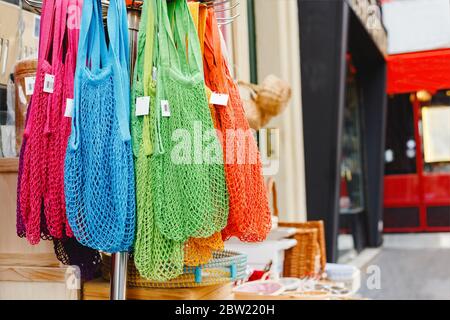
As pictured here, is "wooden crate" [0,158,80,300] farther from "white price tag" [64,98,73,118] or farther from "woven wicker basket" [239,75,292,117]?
"woven wicker basket" [239,75,292,117]

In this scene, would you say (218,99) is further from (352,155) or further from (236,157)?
(352,155)

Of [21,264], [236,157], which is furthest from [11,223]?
[236,157]

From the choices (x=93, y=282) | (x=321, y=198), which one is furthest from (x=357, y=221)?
(x=93, y=282)

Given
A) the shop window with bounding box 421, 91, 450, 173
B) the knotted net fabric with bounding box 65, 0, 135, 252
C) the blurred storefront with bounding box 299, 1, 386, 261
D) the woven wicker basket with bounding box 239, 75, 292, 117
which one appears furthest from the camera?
the blurred storefront with bounding box 299, 1, 386, 261

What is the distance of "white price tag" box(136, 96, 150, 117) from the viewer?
1039 mm

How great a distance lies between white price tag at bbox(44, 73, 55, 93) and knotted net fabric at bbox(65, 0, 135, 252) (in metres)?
0.07

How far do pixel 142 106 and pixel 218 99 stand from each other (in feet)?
0.54

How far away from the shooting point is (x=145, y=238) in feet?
3.26

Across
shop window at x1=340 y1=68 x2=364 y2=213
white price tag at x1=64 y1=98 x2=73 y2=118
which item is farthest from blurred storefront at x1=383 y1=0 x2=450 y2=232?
white price tag at x1=64 y1=98 x2=73 y2=118

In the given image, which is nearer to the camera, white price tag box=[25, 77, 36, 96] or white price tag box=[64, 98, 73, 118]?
white price tag box=[64, 98, 73, 118]

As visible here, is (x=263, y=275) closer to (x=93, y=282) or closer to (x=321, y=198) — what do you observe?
(x=93, y=282)

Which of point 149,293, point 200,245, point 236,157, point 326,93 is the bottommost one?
point 149,293

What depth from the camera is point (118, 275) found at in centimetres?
113
